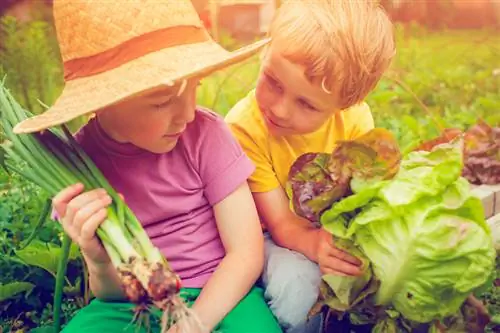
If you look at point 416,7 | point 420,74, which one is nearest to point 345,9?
point 420,74

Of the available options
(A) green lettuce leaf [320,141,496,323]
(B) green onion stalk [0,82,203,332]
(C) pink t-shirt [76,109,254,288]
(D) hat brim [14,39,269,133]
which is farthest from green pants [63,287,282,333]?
(D) hat brim [14,39,269,133]

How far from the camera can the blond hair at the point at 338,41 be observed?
74.6 inches

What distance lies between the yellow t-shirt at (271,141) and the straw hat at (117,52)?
51cm

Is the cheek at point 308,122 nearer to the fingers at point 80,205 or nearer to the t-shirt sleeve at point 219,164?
the t-shirt sleeve at point 219,164

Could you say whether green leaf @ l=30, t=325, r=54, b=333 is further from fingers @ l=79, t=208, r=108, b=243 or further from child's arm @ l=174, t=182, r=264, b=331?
fingers @ l=79, t=208, r=108, b=243

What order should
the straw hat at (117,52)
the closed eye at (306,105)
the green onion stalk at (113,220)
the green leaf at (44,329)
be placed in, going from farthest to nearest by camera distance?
the green leaf at (44,329), the closed eye at (306,105), the straw hat at (117,52), the green onion stalk at (113,220)

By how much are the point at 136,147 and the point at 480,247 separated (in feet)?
2.89

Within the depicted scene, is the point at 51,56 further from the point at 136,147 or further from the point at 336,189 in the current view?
the point at 336,189

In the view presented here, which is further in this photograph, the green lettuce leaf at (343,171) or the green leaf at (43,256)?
the green leaf at (43,256)

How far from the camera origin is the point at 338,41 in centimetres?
190

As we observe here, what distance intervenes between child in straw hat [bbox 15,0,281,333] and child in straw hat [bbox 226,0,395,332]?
0.12 metres

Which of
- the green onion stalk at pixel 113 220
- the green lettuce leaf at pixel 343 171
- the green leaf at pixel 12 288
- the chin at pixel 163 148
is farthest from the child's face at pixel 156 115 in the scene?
the green leaf at pixel 12 288

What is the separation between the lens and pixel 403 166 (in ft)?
6.00

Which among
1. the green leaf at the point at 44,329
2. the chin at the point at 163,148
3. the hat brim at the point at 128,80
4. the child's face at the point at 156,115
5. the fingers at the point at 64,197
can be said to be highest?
the hat brim at the point at 128,80
